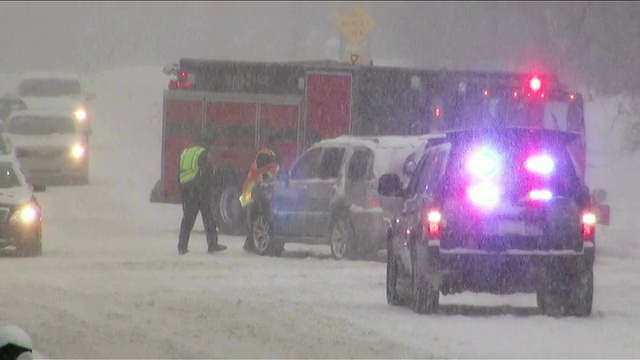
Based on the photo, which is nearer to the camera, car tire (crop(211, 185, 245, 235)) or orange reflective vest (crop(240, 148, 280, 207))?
orange reflective vest (crop(240, 148, 280, 207))

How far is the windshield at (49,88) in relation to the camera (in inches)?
1697

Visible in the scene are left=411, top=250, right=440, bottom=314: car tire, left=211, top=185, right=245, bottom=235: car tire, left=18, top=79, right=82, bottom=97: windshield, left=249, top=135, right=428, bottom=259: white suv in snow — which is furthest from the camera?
left=18, top=79, right=82, bottom=97: windshield

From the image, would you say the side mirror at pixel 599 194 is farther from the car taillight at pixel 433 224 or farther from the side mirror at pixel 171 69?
the car taillight at pixel 433 224

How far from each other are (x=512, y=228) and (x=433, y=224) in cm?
66

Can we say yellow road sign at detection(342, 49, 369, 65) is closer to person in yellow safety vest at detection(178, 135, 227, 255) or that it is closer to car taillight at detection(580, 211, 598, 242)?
person in yellow safety vest at detection(178, 135, 227, 255)

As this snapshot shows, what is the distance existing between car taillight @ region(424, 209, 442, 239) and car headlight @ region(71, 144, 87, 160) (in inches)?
873

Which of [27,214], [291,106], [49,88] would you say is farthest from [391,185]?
[49,88]

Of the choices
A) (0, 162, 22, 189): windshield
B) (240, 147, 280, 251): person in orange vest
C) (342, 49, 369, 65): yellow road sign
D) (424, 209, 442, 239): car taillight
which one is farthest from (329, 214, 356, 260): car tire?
(342, 49, 369, 65): yellow road sign

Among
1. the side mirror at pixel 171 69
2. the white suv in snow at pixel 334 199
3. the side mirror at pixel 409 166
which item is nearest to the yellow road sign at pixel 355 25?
the side mirror at pixel 171 69

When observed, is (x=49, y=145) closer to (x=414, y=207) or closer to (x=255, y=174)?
(x=255, y=174)

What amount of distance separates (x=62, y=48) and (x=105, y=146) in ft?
23.6

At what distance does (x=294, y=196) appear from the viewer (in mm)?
21391

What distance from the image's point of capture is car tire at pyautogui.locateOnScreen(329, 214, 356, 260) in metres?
20.5

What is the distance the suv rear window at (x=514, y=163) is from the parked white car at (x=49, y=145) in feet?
67.7
